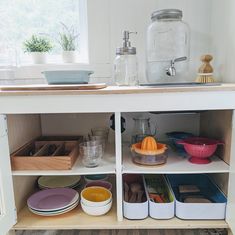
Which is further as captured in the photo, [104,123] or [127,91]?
[104,123]

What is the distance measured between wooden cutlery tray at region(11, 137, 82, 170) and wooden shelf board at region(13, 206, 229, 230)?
0.24m

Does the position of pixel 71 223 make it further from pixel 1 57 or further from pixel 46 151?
pixel 1 57

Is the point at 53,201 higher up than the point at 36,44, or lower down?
lower down

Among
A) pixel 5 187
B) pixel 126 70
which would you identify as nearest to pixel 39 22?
pixel 126 70

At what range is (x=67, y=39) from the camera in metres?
1.40

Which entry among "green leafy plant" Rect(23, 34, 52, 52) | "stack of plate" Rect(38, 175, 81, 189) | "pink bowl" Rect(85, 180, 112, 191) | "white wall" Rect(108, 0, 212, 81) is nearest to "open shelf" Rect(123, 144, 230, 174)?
"pink bowl" Rect(85, 180, 112, 191)

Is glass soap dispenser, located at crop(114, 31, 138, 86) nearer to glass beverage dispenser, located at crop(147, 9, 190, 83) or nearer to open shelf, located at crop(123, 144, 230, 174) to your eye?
glass beverage dispenser, located at crop(147, 9, 190, 83)

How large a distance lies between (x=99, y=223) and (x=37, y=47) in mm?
1041

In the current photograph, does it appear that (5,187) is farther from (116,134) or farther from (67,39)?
(67,39)

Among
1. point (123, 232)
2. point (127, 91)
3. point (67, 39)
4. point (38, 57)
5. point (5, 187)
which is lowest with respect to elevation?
point (123, 232)

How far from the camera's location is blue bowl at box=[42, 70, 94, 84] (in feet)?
3.46

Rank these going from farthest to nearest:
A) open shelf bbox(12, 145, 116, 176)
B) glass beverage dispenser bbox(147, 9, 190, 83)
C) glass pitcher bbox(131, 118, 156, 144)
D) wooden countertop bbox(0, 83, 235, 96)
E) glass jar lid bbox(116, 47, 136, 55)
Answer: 1. glass pitcher bbox(131, 118, 156, 144)
2. glass beverage dispenser bbox(147, 9, 190, 83)
3. glass jar lid bbox(116, 47, 136, 55)
4. open shelf bbox(12, 145, 116, 176)
5. wooden countertop bbox(0, 83, 235, 96)

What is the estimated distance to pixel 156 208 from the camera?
102 cm

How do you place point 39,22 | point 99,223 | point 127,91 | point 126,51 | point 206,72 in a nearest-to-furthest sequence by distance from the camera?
point 127,91 < point 99,223 < point 126,51 < point 206,72 < point 39,22
